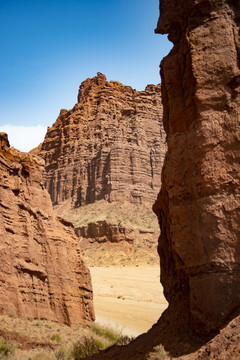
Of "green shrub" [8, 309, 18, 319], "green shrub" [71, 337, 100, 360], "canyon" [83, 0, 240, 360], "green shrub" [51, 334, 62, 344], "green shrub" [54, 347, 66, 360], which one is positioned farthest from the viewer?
"green shrub" [51, 334, 62, 344]

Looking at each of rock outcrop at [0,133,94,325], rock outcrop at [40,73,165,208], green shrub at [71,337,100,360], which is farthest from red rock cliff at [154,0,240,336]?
rock outcrop at [40,73,165,208]

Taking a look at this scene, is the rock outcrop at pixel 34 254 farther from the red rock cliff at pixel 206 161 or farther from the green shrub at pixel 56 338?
the red rock cliff at pixel 206 161

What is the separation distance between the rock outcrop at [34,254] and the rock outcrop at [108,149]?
50.6 meters

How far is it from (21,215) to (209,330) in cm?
756

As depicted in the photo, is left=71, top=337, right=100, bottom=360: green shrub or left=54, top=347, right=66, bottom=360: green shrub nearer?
left=54, top=347, right=66, bottom=360: green shrub

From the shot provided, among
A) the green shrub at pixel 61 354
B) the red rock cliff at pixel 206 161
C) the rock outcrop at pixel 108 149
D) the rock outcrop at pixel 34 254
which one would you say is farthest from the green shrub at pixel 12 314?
the rock outcrop at pixel 108 149

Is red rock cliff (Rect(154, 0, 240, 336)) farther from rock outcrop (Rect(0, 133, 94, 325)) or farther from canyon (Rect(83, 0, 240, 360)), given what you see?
rock outcrop (Rect(0, 133, 94, 325))

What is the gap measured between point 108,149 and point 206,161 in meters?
63.6

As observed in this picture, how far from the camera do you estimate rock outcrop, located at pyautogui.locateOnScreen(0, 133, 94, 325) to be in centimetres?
1052

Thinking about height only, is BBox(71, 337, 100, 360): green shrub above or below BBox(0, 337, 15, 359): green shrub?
below

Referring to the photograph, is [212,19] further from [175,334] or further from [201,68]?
[175,334]

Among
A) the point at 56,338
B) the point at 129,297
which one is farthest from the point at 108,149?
the point at 56,338

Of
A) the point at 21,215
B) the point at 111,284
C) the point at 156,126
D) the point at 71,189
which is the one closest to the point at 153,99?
the point at 156,126

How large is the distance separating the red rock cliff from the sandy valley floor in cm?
988
